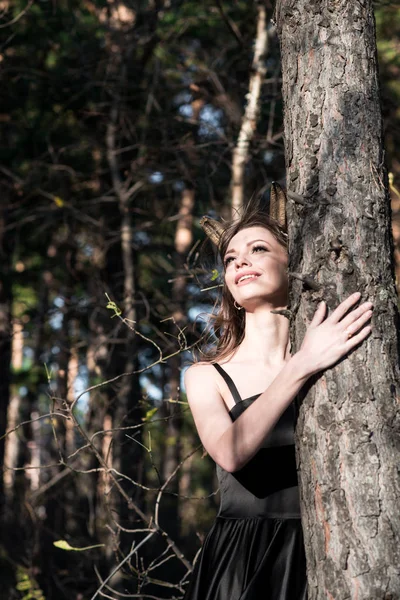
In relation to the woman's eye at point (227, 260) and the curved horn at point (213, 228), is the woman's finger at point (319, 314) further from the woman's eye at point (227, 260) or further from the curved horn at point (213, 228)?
the curved horn at point (213, 228)

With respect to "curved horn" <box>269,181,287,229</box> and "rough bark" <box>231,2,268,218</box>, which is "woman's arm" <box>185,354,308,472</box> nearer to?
"curved horn" <box>269,181,287,229</box>

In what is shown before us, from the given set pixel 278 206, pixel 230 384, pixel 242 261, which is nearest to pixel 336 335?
pixel 230 384

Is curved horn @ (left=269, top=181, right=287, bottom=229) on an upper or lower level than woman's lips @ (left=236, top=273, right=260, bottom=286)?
upper

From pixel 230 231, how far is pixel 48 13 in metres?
5.97

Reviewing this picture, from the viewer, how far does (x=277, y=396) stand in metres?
2.10

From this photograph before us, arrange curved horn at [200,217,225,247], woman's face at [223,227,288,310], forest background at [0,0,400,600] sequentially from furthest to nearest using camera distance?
forest background at [0,0,400,600]
curved horn at [200,217,225,247]
woman's face at [223,227,288,310]

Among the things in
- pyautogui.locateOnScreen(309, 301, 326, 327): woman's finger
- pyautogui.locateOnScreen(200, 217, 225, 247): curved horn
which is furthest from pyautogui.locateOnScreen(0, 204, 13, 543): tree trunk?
pyautogui.locateOnScreen(309, 301, 326, 327): woman's finger

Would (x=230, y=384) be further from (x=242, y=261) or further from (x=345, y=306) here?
(x=345, y=306)

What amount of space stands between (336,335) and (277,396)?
0.27 metres

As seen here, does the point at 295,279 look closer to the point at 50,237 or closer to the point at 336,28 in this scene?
the point at 336,28

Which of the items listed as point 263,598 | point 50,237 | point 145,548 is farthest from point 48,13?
point 263,598

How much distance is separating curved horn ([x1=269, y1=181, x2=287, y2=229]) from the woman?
0.07 ft

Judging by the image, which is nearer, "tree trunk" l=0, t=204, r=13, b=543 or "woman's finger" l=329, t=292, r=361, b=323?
"woman's finger" l=329, t=292, r=361, b=323

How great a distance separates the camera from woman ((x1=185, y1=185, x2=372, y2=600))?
2.05m
